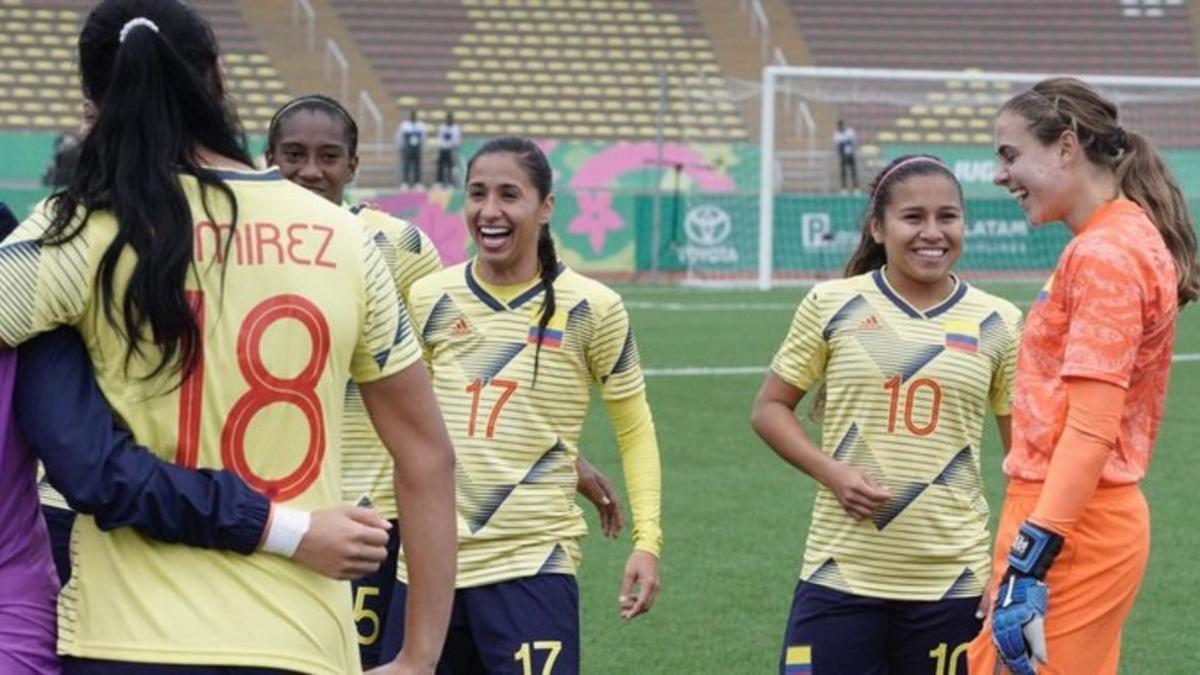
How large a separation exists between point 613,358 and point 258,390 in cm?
239

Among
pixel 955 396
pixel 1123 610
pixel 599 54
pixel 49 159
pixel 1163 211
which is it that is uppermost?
pixel 599 54

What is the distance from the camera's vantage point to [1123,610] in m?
3.99

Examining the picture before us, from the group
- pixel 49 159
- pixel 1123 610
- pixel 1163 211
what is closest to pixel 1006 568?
pixel 1123 610

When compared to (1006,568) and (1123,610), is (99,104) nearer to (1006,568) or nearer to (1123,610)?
(1006,568)

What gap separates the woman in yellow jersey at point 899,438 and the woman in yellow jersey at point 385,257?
1.82 ft

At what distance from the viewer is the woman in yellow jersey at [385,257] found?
5316 millimetres

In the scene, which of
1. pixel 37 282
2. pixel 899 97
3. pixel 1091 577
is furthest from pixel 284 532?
pixel 899 97

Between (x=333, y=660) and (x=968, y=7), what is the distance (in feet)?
132

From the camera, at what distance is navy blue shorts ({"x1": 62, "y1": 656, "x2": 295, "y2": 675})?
277cm

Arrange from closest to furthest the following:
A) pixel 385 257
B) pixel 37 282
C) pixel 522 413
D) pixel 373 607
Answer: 1. pixel 37 282
2. pixel 522 413
3. pixel 373 607
4. pixel 385 257

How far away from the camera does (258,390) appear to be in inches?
110

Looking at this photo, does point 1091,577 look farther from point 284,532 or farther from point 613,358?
point 284,532

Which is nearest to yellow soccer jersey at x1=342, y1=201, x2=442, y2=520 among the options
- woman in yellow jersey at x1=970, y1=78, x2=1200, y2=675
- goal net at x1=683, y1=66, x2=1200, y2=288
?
woman in yellow jersey at x1=970, y1=78, x2=1200, y2=675

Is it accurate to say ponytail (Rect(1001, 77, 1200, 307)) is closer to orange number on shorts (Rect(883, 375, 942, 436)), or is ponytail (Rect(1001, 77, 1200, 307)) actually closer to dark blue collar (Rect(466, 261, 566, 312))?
orange number on shorts (Rect(883, 375, 942, 436))
